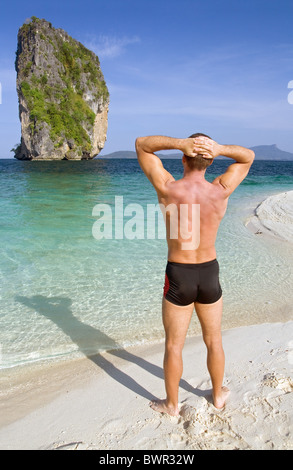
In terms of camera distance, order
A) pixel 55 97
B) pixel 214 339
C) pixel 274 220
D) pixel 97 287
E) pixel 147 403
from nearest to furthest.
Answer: pixel 214 339 → pixel 147 403 → pixel 97 287 → pixel 274 220 → pixel 55 97

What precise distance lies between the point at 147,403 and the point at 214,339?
858 millimetres

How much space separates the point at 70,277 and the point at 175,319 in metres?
3.97

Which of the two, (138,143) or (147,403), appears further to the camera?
(147,403)

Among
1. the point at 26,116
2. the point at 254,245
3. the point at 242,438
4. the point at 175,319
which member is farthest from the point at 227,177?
the point at 26,116

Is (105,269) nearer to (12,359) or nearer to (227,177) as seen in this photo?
(12,359)

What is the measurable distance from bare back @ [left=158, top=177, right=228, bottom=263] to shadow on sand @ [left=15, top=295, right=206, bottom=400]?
4.54 ft

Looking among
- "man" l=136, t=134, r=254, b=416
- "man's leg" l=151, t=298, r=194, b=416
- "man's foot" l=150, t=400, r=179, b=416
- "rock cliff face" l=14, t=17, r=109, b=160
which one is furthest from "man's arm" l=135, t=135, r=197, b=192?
"rock cliff face" l=14, t=17, r=109, b=160

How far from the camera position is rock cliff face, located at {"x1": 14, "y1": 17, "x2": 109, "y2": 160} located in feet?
249

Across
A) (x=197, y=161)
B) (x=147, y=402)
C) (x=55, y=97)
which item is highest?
(x=55, y=97)

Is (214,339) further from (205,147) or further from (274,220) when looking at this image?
(274,220)

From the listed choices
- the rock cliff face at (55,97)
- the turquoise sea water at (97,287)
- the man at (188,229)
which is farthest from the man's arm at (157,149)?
the rock cliff face at (55,97)

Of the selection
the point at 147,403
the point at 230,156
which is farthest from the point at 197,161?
the point at 147,403

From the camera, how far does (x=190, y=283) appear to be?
2488 mm

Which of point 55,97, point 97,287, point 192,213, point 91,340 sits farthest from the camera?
point 55,97
